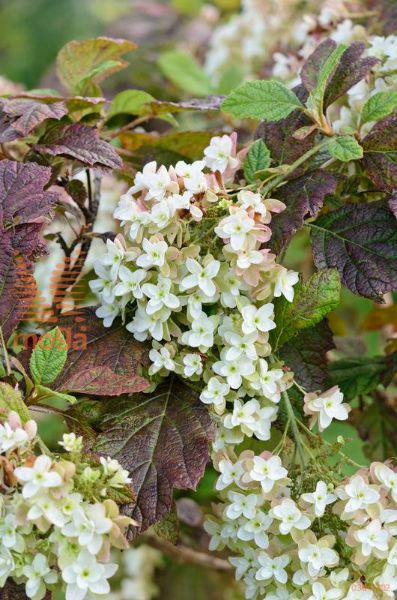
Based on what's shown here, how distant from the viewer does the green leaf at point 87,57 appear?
3.03ft

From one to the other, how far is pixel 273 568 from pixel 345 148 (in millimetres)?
383

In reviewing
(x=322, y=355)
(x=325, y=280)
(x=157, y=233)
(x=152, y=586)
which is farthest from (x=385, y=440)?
(x=152, y=586)

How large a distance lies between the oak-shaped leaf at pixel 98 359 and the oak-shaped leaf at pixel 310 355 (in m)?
0.16

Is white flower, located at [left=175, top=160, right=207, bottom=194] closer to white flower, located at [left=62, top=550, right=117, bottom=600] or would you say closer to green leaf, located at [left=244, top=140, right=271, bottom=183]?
green leaf, located at [left=244, top=140, right=271, bottom=183]

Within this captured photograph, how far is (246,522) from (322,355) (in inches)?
7.5

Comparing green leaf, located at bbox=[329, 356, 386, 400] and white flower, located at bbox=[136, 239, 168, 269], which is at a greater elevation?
white flower, located at bbox=[136, 239, 168, 269]

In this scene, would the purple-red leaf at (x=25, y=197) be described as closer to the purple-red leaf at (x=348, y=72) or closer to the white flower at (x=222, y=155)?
the white flower at (x=222, y=155)

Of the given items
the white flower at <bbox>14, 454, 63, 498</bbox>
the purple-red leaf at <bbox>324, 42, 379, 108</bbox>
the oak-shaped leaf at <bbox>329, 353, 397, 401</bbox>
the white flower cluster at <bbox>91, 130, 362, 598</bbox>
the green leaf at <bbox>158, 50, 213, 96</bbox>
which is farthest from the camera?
the green leaf at <bbox>158, 50, 213, 96</bbox>

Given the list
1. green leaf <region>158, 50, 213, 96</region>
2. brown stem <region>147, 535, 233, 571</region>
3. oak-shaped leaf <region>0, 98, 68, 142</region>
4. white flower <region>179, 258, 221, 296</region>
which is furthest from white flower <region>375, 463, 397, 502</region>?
green leaf <region>158, 50, 213, 96</region>

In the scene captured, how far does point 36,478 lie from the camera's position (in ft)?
1.87

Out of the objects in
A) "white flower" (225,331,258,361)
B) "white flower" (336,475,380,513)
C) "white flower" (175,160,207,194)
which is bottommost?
"white flower" (336,475,380,513)

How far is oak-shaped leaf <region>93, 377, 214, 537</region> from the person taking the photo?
0.66 m

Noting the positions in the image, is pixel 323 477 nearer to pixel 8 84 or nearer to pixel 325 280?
pixel 325 280

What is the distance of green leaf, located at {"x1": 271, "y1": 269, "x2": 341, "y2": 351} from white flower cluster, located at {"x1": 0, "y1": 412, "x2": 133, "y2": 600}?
0.21 m
